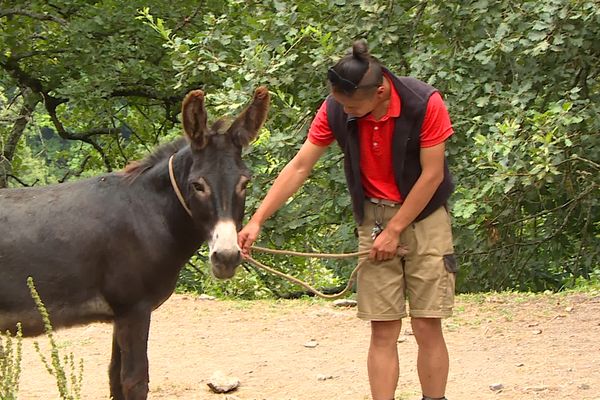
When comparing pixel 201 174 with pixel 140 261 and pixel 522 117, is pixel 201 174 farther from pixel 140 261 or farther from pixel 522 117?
pixel 522 117

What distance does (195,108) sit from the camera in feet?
15.1

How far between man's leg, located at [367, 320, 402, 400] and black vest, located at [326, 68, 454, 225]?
52cm

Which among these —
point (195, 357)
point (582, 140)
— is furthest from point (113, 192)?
point (582, 140)

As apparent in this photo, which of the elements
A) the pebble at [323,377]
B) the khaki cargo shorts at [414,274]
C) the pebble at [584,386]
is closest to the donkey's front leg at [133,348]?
the khaki cargo shorts at [414,274]

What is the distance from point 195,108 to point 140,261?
2.79 feet

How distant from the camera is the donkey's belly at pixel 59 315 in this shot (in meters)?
4.77

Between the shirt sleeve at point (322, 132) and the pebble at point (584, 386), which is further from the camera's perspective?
the pebble at point (584, 386)

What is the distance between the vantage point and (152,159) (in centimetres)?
Answer: 511

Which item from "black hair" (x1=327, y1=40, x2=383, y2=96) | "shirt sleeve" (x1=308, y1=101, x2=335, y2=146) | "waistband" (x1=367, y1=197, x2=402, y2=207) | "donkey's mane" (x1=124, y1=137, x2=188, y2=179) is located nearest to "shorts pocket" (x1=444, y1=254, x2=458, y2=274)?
"waistband" (x1=367, y1=197, x2=402, y2=207)

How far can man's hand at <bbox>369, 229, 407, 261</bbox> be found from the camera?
168 inches

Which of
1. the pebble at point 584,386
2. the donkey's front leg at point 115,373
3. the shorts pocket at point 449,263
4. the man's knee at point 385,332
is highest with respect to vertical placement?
the shorts pocket at point 449,263

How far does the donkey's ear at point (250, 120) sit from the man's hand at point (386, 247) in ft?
2.96

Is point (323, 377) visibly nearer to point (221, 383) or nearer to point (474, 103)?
point (221, 383)

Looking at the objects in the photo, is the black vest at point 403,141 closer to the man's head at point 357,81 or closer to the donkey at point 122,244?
the man's head at point 357,81
